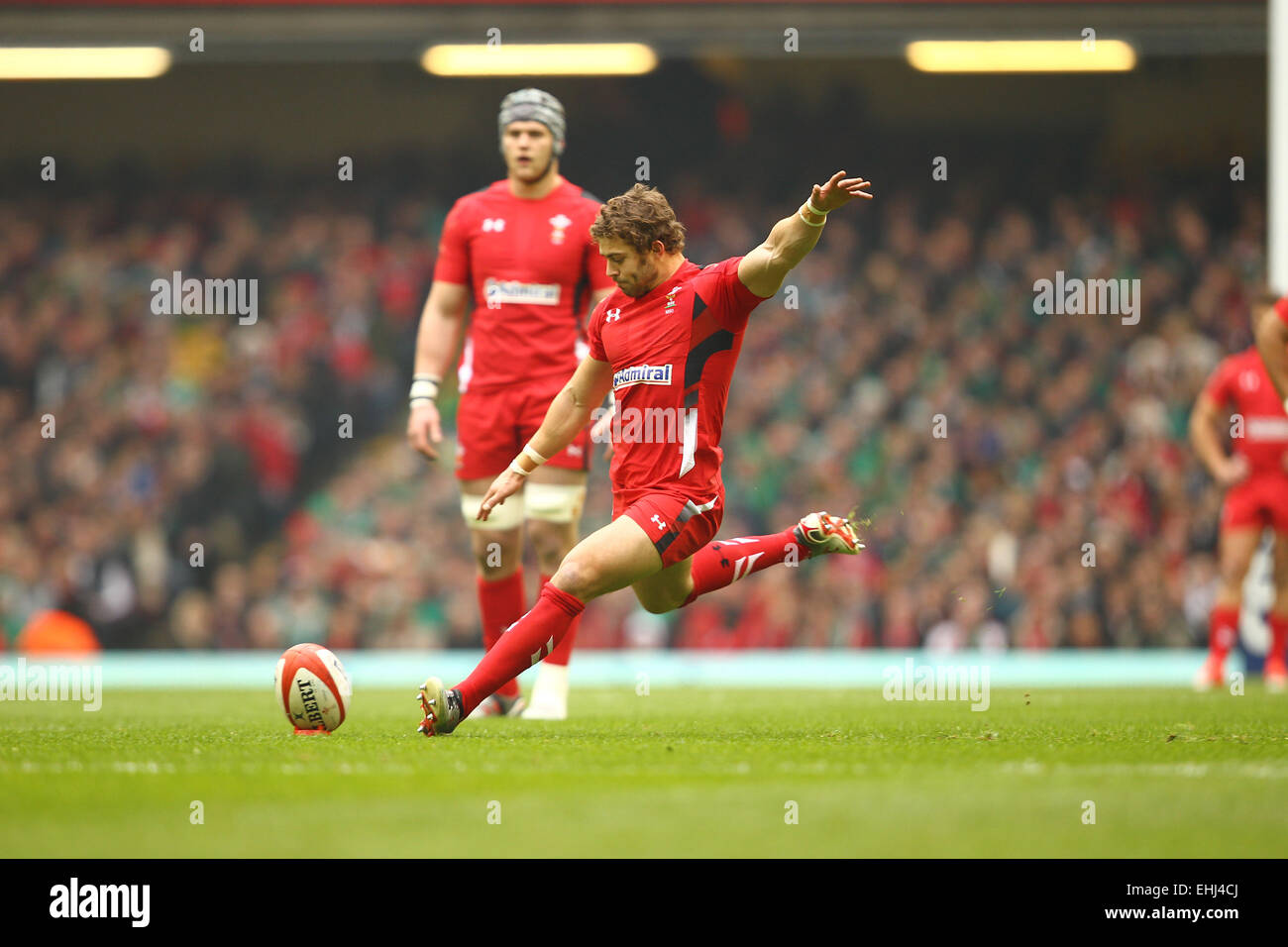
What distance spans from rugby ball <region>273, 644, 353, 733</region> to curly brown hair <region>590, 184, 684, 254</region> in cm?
192

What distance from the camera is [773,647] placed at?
15641 millimetres

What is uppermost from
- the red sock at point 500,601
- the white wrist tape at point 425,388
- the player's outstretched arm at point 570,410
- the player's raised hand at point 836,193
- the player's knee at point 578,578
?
the player's raised hand at point 836,193

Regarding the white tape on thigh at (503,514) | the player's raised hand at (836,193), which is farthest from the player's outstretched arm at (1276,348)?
the white tape on thigh at (503,514)

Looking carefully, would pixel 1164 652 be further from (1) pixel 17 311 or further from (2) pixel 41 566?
(1) pixel 17 311

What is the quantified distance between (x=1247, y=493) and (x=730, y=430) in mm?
7664

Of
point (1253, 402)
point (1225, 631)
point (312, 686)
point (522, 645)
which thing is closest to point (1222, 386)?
point (1253, 402)

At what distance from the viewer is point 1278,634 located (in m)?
10.6

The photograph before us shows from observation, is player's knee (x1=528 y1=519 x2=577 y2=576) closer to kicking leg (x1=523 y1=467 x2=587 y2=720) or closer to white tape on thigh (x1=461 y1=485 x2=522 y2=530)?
kicking leg (x1=523 y1=467 x2=587 y2=720)

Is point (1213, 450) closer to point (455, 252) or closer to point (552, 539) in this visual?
point (552, 539)

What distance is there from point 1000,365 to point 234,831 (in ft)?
49.0

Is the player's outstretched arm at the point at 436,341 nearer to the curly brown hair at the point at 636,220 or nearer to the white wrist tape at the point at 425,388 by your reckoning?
the white wrist tape at the point at 425,388

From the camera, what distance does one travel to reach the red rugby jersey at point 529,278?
7285 mm

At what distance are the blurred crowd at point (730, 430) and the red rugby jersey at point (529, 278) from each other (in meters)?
8.04

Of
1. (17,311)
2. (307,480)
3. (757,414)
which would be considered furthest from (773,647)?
(17,311)
